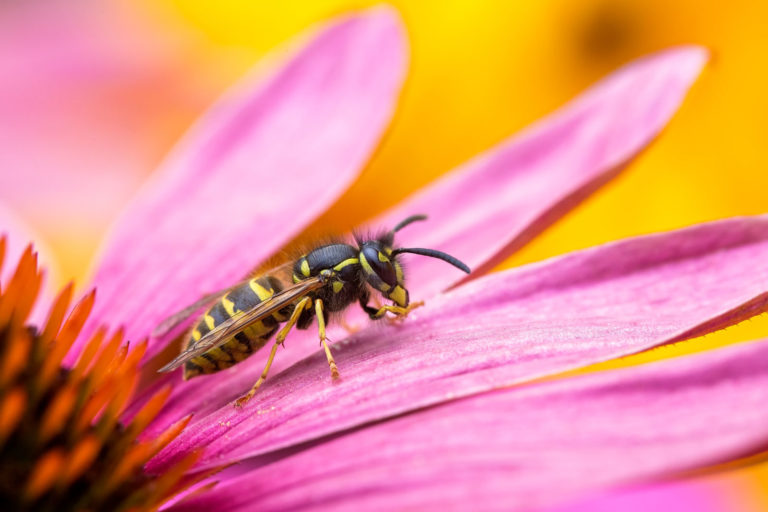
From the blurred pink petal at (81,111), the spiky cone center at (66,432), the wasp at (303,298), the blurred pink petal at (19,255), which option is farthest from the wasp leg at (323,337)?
the blurred pink petal at (81,111)

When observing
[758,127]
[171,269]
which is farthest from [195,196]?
[758,127]

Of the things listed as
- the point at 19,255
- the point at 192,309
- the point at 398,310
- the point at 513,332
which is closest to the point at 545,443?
the point at 513,332

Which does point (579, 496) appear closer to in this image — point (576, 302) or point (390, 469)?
point (390, 469)

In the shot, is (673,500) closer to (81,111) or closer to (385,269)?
(385,269)

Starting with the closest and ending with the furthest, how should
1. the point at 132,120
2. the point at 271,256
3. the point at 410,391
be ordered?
the point at 410,391, the point at 271,256, the point at 132,120

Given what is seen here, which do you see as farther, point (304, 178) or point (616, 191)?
point (616, 191)

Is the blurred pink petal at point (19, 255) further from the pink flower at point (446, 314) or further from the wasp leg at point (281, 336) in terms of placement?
the wasp leg at point (281, 336)
